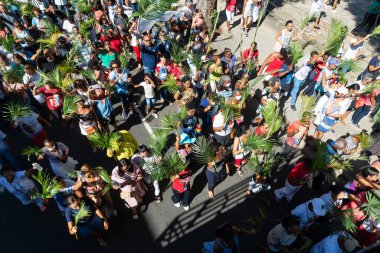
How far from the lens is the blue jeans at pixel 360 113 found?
7474mm

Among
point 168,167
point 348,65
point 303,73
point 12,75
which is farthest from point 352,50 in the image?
point 12,75

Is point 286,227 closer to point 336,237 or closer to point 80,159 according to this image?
point 336,237

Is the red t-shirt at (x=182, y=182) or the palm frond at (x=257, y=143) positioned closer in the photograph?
the red t-shirt at (x=182, y=182)

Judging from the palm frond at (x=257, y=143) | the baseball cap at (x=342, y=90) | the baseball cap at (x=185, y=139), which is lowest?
the baseball cap at (x=185, y=139)

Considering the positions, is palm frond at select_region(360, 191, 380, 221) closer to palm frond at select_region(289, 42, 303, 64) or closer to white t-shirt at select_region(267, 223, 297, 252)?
white t-shirt at select_region(267, 223, 297, 252)

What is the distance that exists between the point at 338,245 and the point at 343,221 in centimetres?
53

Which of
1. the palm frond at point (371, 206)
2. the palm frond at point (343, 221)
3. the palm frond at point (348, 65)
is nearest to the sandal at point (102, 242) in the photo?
the palm frond at point (343, 221)

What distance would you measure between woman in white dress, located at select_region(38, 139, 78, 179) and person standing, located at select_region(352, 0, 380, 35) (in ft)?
38.1

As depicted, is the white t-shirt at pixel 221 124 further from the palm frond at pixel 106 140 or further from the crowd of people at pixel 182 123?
the palm frond at pixel 106 140

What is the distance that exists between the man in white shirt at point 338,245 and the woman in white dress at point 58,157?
4.97m

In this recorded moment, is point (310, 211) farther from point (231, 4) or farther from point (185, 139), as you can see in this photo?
point (231, 4)

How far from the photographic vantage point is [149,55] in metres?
8.03

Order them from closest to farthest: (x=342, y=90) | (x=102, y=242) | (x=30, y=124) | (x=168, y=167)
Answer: (x=168, y=167)
(x=102, y=242)
(x=30, y=124)
(x=342, y=90)

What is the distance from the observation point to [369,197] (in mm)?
4828
